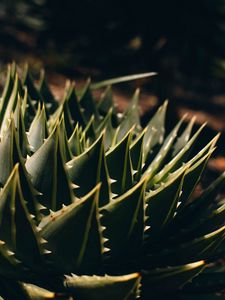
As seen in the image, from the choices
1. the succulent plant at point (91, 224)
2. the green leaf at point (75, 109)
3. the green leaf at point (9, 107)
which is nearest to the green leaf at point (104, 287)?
the succulent plant at point (91, 224)

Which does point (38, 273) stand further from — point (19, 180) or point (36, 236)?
point (19, 180)

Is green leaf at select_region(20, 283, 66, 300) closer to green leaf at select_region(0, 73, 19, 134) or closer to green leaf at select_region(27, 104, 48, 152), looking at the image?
green leaf at select_region(27, 104, 48, 152)

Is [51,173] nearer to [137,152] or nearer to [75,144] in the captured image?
[75,144]

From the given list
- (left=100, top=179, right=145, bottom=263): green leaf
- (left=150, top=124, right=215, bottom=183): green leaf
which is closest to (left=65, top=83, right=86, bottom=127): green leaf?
(left=150, top=124, right=215, bottom=183): green leaf

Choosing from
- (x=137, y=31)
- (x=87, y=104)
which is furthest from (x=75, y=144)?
(x=137, y=31)

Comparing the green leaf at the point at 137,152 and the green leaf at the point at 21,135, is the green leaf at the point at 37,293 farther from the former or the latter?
the green leaf at the point at 137,152

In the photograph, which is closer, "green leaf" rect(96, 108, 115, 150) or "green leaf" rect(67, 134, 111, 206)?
"green leaf" rect(67, 134, 111, 206)

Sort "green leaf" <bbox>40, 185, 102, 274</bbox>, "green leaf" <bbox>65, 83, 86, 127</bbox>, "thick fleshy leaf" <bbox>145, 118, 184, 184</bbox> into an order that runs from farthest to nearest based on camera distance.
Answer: "green leaf" <bbox>65, 83, 86, 127</bbox> → "thick fleshy leaf" <bbox>145, 118, 184, 184</bbox> → "green leaf" <bbox>40, 185, 102, 274</bbox>
